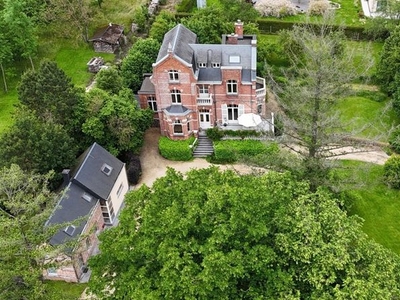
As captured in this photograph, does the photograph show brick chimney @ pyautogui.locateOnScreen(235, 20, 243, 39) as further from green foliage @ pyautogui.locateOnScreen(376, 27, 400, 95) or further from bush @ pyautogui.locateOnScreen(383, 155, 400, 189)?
bush @ pyautogui.locateOnScreen(383, 155, 400, 189)

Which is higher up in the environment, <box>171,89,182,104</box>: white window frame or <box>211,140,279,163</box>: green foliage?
<box>171,89,182,104</box>: white window frame

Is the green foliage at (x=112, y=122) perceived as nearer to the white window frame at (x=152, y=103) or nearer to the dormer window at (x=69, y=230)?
the white window frame at (x=152, y=103)

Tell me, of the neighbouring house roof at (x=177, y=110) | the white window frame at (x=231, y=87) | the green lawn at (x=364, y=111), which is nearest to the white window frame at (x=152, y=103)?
the neighbouring house roof at (x=177, y=110)

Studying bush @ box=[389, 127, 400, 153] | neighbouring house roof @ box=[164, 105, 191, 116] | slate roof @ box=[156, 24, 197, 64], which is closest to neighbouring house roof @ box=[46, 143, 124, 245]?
neighbouring house roof @ box=[164, 105, 191, 116]

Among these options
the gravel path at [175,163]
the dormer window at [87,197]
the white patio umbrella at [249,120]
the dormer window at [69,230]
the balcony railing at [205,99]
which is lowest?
the gravel path at [175,163]

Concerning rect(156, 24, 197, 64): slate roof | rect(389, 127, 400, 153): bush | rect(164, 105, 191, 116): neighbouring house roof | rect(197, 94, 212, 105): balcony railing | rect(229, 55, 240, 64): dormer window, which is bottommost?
rect(389, 127, 400, 153): bush

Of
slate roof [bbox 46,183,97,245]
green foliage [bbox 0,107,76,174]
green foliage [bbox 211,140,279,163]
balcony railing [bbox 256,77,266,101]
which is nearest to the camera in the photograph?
slate roof [bbox 46,183,97,245]

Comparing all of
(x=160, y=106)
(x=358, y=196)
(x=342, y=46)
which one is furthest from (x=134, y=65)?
(x=358, y=196)
